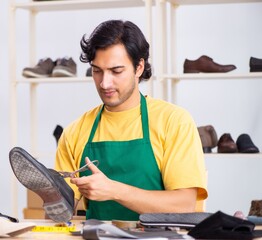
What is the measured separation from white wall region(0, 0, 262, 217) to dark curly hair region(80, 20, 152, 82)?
185cm

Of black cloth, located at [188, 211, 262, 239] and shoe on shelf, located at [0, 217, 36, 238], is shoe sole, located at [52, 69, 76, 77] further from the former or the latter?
black cloth, located at [188, 211, 262, 239]

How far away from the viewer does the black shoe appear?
2059 millimetres

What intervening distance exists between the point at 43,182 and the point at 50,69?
227 cm

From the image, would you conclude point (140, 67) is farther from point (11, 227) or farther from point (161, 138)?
point (11, 227)

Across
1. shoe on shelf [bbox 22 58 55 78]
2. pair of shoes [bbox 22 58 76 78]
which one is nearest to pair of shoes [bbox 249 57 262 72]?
pair of shoes [bbox 22 58 76 78]

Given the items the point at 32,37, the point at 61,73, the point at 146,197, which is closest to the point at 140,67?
the point at 146,197

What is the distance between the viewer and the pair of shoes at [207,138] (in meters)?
3.97

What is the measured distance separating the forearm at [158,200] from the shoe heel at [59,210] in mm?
250

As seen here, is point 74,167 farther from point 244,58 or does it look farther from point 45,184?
point 244,58

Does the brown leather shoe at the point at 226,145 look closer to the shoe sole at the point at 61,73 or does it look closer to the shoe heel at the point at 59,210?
the shoe sole at the point at 61,73

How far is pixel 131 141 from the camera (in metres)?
2.56

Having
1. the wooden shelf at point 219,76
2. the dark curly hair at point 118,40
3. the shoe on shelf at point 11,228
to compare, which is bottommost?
the shoe on shelf at point 11,228

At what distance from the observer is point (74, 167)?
8.69 ft

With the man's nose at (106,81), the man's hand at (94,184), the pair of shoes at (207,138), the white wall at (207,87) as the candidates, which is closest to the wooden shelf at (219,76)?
the pair of shoes at (207,138)
